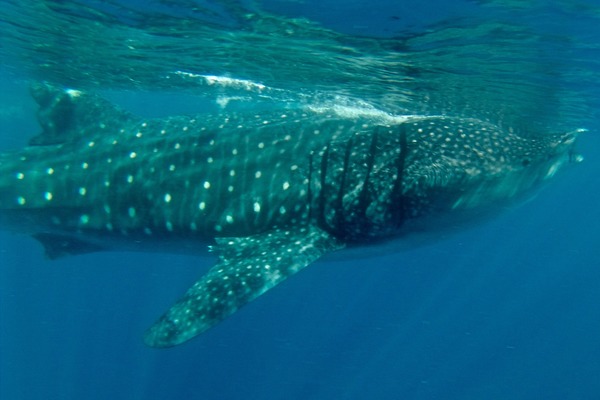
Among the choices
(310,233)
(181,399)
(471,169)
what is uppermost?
(471,169)

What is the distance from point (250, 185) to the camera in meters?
7.43

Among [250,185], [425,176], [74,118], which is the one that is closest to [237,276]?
[250,185]

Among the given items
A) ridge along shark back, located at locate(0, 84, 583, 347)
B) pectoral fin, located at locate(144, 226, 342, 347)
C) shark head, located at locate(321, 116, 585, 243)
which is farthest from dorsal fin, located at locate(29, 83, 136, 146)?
shark head, located at locate(321, 116, 585, 243)

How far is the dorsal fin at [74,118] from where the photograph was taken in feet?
29.5

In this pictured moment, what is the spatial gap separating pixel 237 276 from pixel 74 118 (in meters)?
4.92

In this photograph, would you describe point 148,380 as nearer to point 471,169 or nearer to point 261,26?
point 261,26

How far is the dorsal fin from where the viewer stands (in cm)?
898

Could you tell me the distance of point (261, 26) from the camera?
10125 mm

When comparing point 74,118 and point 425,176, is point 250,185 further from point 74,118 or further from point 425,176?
point 74,118

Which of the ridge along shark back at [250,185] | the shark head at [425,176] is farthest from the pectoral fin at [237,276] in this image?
the shark head at [425,176]

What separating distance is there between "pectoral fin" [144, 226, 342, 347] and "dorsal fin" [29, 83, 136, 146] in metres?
3.58

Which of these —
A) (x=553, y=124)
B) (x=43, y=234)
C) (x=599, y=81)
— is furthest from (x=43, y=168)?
(x=553, y=124)

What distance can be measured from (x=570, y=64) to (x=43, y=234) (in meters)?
11.5

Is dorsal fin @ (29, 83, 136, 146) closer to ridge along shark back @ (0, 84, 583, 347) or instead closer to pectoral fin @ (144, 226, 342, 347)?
ridge along shark back @ (0, 84, 583, 347)
